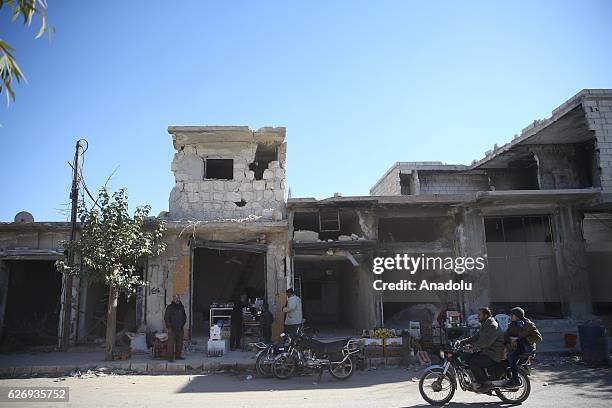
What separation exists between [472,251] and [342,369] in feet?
23.1

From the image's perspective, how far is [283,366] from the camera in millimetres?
8648

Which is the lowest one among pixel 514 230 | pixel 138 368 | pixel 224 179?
pixel 138 368

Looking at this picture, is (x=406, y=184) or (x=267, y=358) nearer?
(x=267, y=358)

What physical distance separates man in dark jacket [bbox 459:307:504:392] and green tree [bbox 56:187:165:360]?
838 cm

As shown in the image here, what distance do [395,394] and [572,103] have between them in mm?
12038

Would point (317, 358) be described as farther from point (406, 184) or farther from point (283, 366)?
point (406, 184)

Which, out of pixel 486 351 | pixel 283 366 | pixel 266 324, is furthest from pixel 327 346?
pixel 266 324

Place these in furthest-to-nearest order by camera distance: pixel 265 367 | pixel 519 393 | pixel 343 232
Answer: pixel 343 232, pixel 265 367, pixel 519 393

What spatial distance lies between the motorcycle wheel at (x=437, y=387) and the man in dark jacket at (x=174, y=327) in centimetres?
640

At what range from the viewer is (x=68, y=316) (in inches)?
487

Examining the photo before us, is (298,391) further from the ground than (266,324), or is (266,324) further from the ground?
(266,324)

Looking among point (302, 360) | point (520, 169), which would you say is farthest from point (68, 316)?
point (520, 169)

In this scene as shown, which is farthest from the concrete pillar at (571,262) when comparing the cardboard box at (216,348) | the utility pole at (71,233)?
the utility pole at (71,233)

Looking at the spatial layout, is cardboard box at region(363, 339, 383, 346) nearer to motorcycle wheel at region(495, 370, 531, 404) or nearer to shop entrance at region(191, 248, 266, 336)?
motorcycle wheel at region(495, 370, 531, 404)
